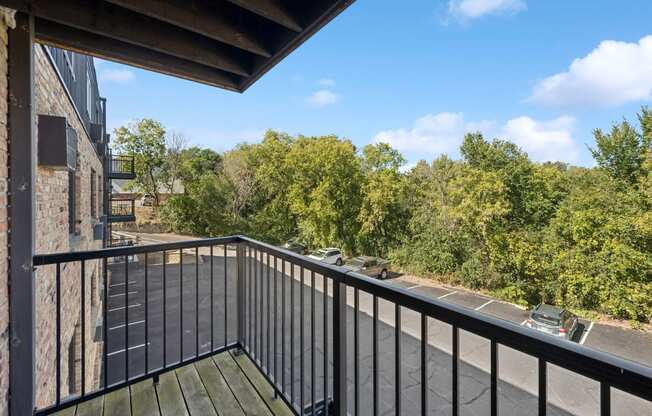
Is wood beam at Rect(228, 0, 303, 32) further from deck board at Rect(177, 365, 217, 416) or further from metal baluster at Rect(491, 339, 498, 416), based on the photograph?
deck board at Rect(177, 365, 217, 416)

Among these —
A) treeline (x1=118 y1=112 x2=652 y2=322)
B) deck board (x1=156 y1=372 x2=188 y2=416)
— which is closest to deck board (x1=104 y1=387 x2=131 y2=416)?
deck board (x1=156 y1=372 x2=188 y2=416)

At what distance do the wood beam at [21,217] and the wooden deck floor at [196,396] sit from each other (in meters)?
0.36

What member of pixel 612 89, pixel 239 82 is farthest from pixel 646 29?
pixel 239 82

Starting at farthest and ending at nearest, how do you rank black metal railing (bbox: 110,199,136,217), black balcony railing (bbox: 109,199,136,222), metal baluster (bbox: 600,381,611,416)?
1. black metal railing (bbox: 110,199,136,217)
2. black balcony railing (bbox: 109,199,136,222)
3. metal baluster (bbox: 600,381,611,416)

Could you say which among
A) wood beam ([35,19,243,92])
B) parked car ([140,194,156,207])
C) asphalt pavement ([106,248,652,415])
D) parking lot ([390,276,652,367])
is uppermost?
wood beam ([35,19,243,92])

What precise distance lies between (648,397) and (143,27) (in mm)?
2292

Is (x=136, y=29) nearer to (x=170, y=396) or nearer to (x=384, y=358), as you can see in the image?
(x=170, y=396)

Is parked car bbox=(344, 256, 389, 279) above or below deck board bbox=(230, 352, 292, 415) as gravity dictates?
below

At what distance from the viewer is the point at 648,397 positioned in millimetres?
465

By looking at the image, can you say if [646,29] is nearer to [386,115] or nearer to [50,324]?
[386,115]

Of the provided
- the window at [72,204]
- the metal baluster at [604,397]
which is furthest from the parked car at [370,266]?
the metal baluster at [604,397]

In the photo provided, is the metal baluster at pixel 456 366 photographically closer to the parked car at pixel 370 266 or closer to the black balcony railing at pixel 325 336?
the black balcony railing at pixel 325 336

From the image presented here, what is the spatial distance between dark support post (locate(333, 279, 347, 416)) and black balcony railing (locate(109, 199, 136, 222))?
441 inches

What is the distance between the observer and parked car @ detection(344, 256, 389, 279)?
12.3m
